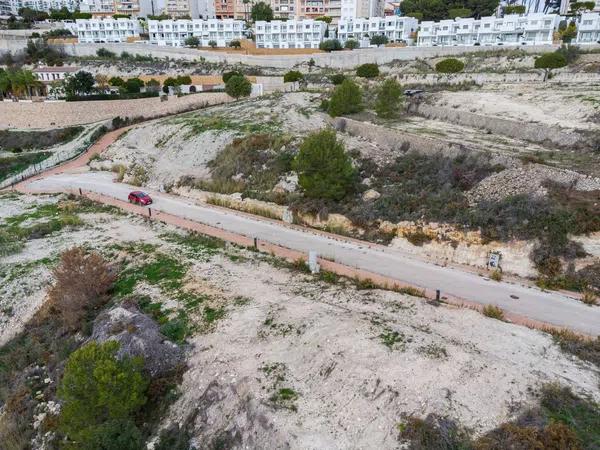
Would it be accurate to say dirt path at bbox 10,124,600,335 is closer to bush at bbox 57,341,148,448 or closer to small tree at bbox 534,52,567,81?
bush at bbox 57,341,148,448

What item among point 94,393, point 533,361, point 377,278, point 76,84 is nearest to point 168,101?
point 76,84

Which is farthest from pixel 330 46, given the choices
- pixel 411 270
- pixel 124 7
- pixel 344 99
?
pixel 124 7

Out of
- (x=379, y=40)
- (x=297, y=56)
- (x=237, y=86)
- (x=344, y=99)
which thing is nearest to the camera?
(x=344, y=99)

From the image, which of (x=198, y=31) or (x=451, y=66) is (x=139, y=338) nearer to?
(x=451, y=66)

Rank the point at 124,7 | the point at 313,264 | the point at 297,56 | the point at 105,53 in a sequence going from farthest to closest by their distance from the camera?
the point at 124,7
the point at 105,53
the point at 297,56
the point at 313,264

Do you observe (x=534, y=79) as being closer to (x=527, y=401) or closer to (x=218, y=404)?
(x=527, y=401)

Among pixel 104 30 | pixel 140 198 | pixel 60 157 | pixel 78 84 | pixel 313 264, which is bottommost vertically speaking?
pixel 60 157
